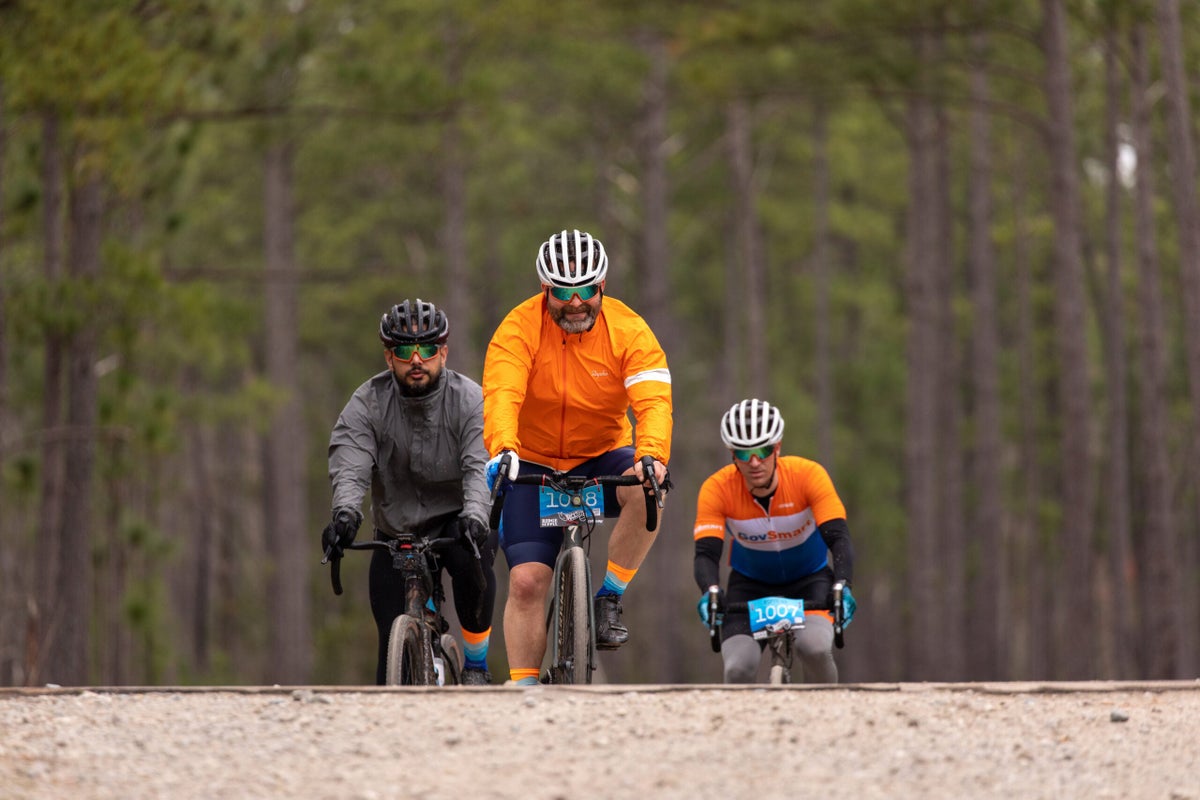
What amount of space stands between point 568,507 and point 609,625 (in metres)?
0.58

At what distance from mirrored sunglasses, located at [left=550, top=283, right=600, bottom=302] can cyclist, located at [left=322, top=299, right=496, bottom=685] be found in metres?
0.53

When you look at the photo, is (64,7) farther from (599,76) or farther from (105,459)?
(599,76)

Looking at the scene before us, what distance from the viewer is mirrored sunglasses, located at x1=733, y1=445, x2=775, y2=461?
10062 mm

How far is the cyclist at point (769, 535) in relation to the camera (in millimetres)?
10062

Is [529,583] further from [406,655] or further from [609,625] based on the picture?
[406,655]

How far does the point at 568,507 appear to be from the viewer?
905 centimetres

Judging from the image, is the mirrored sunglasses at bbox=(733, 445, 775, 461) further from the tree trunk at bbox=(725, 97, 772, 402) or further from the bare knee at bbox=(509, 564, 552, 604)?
the tree trunk at bbox=(725, 97, 772, 402)

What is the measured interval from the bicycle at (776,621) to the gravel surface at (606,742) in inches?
65.7

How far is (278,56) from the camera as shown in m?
21.3

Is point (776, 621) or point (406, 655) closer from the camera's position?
point (406, 655)

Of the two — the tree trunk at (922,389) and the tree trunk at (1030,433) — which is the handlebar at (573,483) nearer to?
the tree trunk at (922,389)

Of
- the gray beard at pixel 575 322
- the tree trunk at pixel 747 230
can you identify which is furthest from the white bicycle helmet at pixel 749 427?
the tree trunk at pixel 747 230

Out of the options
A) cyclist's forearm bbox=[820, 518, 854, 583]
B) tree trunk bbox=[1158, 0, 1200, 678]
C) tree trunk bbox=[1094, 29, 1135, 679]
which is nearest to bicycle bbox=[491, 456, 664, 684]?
cyclist's forearm bbox=[820, 518, 854, 583]

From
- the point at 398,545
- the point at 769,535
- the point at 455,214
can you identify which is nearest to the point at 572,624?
the point at 398,545
